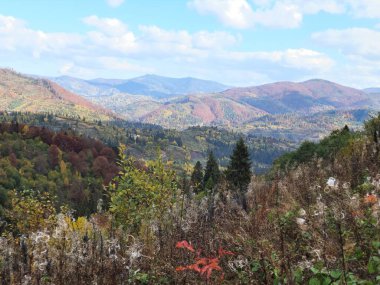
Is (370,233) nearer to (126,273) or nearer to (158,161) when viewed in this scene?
(126,273)

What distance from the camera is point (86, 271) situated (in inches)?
245

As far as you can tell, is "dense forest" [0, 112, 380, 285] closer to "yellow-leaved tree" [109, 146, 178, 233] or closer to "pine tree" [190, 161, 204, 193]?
"yellow-leaved tree" [109, 146, 178, 233]

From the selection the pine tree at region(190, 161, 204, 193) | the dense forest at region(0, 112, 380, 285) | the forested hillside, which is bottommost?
the forested hillside

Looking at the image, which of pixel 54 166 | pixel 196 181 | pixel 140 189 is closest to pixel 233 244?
pixel 140 189

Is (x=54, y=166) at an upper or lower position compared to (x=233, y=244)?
lower

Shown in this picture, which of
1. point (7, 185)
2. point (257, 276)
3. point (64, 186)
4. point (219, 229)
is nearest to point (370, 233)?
point (257, 276)

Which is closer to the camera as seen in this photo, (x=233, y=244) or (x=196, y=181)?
(x=233, y=244)

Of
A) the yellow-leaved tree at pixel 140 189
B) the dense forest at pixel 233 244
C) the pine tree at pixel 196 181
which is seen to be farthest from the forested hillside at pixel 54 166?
the dense forest at pixel 233 244

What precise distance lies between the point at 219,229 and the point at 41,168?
17876 cm

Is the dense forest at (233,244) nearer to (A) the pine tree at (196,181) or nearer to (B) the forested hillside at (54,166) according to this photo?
(A) the pine tree at (196,181)

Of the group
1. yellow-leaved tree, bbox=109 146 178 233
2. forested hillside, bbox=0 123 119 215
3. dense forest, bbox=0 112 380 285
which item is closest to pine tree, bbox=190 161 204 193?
yellow-leaved tree, bbox=109 146 178 233

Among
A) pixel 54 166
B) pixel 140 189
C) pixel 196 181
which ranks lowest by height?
pixel 54 166

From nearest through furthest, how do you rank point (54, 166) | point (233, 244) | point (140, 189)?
point (233, 244) → point (140, 189) → point (54, 166)

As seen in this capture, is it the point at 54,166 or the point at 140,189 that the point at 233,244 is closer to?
the point at 140,189
